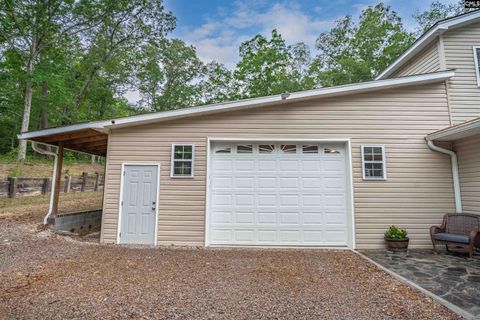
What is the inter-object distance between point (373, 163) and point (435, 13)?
1912cm

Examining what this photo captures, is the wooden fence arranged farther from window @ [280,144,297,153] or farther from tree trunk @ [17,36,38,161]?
window @ [280,144,297,153]

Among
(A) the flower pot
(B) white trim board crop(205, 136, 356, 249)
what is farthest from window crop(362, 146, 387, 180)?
(A) the flower pot

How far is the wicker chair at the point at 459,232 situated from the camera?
517 centimetres

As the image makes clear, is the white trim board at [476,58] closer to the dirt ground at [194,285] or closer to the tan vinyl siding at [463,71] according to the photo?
the tan vinyl siding at [463,71]

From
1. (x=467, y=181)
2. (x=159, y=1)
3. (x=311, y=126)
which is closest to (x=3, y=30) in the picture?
(x=159, y=1)

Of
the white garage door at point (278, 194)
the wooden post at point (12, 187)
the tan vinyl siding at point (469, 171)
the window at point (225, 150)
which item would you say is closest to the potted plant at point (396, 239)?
the white garage door at point (278, 194)

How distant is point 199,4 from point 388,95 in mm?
10989

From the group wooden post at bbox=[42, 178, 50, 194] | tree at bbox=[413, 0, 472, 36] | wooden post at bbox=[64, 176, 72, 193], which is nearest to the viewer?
wooden post at bbox=[42, 178, 50, 194]

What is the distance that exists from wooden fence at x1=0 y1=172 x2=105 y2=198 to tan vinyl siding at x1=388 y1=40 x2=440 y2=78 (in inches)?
600

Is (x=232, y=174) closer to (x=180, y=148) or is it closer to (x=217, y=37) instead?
(x=180, y=148)

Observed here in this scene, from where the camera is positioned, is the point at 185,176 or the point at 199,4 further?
the point at 199,4

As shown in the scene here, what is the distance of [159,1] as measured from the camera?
20719 millimetres

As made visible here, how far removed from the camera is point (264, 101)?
Answer: 6.25 metres

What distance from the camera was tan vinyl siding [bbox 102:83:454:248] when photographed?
Answer: 6.12 meters
